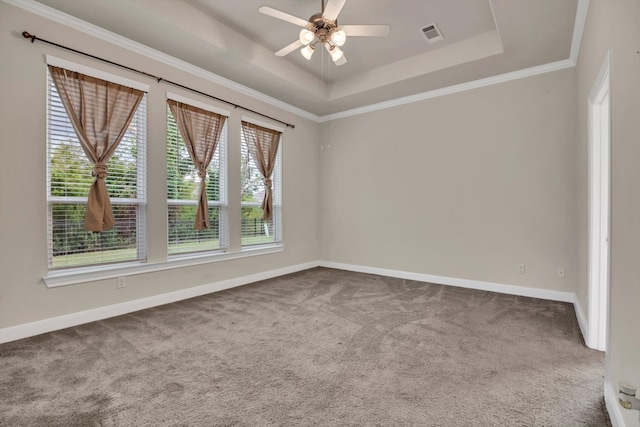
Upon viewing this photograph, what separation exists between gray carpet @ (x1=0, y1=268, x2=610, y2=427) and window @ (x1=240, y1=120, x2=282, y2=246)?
153 centimetres

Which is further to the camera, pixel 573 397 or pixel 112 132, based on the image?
pixel 112 132

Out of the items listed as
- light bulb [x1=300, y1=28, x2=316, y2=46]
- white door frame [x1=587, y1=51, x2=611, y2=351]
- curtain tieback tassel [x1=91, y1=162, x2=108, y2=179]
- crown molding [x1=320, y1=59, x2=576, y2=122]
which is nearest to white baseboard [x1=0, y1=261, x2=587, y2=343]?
white door frame [x1=587, y1=51, x2=611, y2=351]

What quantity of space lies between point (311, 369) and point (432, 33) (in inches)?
152

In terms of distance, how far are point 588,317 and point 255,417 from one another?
2.80 meters

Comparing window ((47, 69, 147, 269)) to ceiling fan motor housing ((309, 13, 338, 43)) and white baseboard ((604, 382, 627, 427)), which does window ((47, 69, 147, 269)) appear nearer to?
ceiling fan motor housing ((309, 13, 338, 43))

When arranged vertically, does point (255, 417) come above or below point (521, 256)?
below

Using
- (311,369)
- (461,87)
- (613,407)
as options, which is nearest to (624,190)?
(613,407)

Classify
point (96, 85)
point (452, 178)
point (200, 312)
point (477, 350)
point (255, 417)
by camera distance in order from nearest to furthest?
point (255, 417) < point (477, 350) < point (96, 85) < point (200, 312) < point (452, 178)

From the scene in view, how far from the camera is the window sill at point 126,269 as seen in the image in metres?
2.88

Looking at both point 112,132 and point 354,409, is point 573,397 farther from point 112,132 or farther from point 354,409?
point 112,132

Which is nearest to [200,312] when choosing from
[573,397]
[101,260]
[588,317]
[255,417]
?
[101,260]

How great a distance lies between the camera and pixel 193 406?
1.76 meters

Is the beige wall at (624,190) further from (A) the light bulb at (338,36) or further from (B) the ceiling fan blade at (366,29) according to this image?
(A) the light bulb at (338,36)

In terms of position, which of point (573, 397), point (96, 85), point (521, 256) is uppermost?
point (96, 85)
